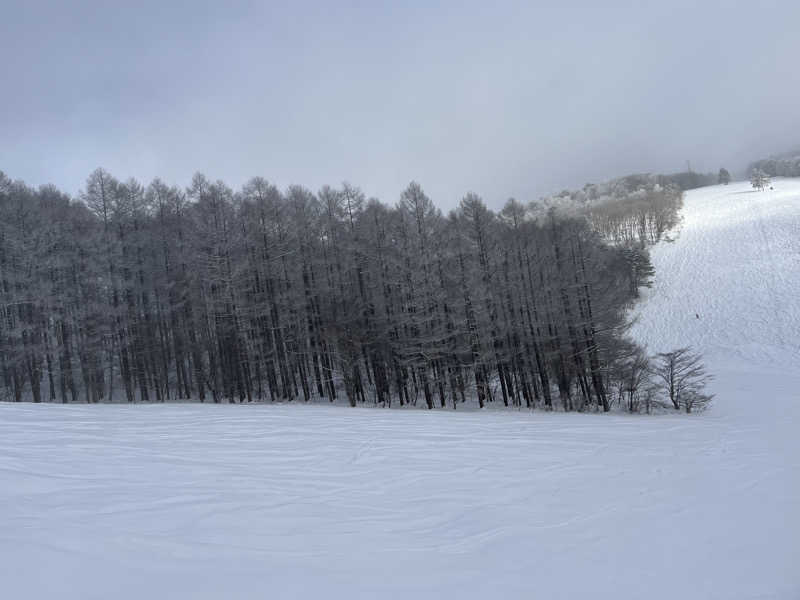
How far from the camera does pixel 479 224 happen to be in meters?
22.0

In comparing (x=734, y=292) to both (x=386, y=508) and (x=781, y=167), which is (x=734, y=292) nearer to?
(x=386, y=508)

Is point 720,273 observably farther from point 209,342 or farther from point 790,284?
point 209,342

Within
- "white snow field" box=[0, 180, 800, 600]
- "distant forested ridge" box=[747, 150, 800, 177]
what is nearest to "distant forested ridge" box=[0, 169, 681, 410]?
"white snow field" box=[0, 180, 800, 600]

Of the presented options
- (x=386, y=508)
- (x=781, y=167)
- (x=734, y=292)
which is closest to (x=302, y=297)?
(x=386, y=508)

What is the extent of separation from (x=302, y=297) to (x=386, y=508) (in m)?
20.2

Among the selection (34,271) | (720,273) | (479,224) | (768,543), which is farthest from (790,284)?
(34,271)

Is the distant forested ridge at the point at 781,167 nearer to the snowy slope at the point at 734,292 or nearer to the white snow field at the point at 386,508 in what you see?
the snowy slope at the point at 734,292

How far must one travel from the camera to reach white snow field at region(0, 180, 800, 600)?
11.4 feet

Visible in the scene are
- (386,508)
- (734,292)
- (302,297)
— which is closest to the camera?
(386,508)

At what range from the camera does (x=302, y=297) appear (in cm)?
2434

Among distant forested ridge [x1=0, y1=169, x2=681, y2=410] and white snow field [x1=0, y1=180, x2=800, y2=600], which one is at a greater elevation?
distant forested ridge [x1=0, y1=169, x2=681, y2=410]

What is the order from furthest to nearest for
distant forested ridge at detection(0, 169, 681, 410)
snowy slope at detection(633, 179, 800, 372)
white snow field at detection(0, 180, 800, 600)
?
snowy slope at detection(633, 179, 800, 372), distant forested ridge at detection(0, 169, 681, 410), white snow field at detection(0, 180, 800, 600)

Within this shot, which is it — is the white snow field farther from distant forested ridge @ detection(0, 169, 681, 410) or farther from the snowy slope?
the snowy slope

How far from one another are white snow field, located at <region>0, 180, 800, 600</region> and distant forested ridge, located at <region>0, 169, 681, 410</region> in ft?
35.9
